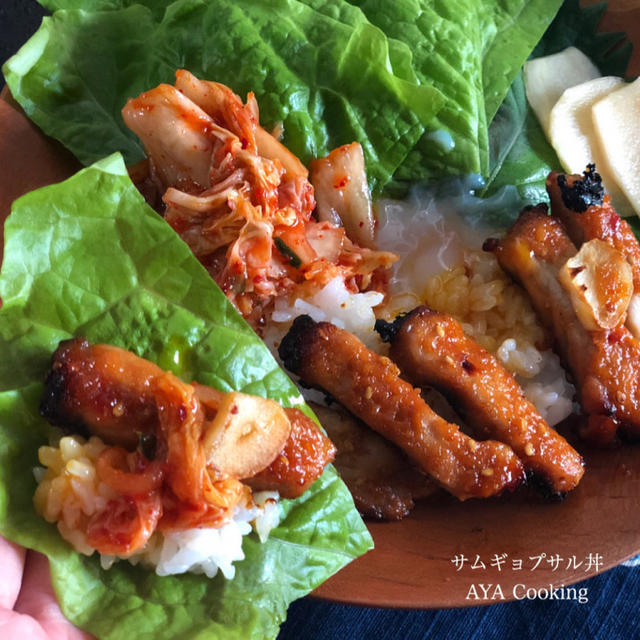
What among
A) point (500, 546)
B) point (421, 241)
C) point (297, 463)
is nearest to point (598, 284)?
point (421, 241)

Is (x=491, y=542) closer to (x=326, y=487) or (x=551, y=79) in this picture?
(x=326, y=487)

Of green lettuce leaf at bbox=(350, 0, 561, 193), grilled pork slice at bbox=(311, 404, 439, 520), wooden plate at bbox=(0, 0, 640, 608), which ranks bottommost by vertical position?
wooden plate at bbox=(0, 0, 640, 608)

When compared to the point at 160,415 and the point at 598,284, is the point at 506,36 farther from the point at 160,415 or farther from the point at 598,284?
the point at 160,415

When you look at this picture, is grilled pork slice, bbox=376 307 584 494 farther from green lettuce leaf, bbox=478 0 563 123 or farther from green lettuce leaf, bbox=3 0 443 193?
green lettuce leaf, bbox=478 0 563 123

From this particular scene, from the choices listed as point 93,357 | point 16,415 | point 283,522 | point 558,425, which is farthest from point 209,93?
point 558,425

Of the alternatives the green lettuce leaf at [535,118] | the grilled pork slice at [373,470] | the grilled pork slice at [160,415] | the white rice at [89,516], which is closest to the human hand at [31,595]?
the white rice at [89,516]

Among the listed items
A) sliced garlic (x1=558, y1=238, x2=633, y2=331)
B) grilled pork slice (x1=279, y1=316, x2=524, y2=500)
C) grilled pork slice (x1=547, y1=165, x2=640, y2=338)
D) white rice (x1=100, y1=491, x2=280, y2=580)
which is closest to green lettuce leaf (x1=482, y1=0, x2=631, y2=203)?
grilled pork slice (x1=547, y1=165, x2=640, y2=338)

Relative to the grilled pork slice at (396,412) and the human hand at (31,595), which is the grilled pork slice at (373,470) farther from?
the human hand at (31,595)
